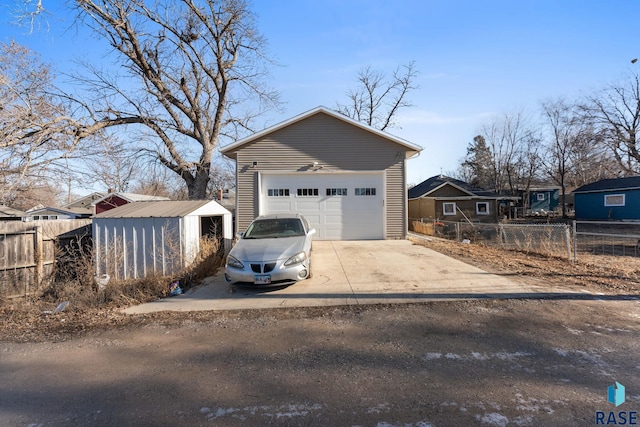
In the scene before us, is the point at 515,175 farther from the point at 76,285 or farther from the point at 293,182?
the point at 76,285

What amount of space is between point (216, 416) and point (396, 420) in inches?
57.6

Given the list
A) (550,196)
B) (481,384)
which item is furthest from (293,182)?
(550,196)

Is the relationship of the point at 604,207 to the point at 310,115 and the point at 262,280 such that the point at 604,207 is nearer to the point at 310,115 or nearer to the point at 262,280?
the point at 310,115

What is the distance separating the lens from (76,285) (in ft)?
24.2

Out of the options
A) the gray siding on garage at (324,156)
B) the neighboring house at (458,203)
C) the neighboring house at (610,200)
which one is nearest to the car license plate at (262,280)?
the gray siding on garage at (324,156)

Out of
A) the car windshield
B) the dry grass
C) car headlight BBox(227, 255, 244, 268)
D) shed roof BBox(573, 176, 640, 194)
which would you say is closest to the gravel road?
the dry grass

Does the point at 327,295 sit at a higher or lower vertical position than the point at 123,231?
lower

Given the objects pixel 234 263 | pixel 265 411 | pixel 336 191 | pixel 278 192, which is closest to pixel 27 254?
pixel 234 263

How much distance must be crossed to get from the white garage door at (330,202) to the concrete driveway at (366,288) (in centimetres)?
412

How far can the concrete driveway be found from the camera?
579 cm

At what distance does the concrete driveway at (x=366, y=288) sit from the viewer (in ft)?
19.0

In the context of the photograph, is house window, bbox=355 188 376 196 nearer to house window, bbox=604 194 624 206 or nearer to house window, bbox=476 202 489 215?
house window, bbox=476 202 489 215

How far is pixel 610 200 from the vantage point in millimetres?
29578

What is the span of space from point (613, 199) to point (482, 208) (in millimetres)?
11222
